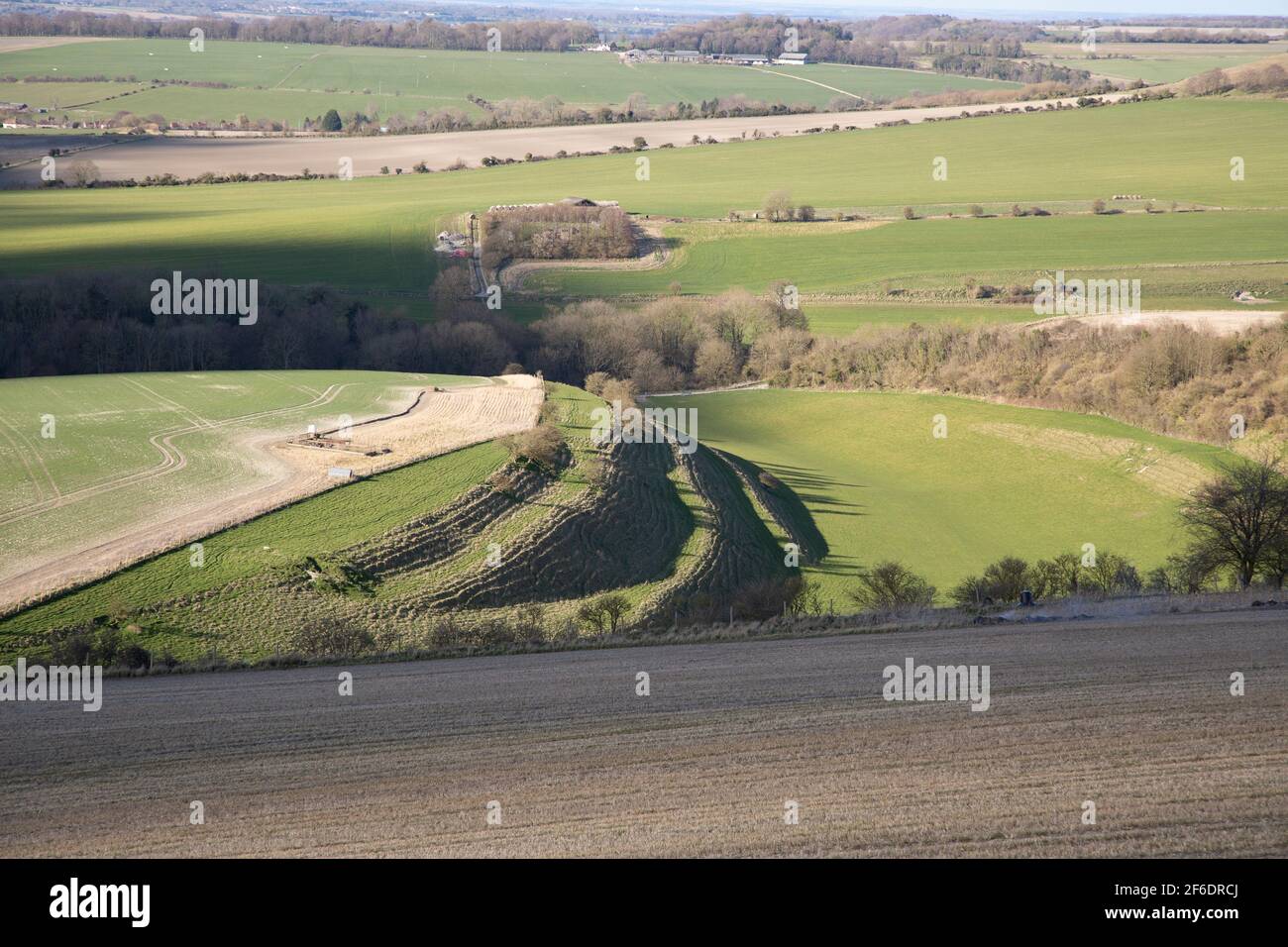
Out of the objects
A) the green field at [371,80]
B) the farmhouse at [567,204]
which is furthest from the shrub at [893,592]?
the green field at [371,80]

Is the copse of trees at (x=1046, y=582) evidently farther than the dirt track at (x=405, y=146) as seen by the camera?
No

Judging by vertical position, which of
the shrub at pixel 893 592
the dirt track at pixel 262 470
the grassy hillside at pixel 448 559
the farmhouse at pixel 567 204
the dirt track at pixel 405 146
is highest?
the dirt track at pixel 405 146

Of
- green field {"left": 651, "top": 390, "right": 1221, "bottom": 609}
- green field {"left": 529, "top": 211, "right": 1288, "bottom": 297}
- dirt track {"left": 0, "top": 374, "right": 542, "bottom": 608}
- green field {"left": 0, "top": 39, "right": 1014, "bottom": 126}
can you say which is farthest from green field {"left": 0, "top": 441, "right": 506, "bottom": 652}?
green field {"left": 0, "top": 39, "right": 1014, "bottom": 126}

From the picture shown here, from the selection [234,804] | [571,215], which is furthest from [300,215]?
[234,804]

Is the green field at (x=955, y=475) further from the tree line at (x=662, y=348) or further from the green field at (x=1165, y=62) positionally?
the green field at (x=1165, y=62)

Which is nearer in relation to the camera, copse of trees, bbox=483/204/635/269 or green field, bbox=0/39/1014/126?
copse of trees, bbox=483/204/635/269

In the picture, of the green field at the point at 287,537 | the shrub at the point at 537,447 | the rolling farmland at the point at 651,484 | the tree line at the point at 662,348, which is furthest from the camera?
the tree line at the point at 662,348

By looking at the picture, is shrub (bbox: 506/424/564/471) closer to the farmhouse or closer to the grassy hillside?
the grassy hillside
